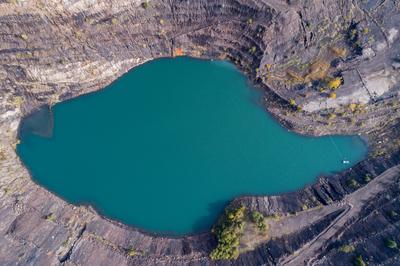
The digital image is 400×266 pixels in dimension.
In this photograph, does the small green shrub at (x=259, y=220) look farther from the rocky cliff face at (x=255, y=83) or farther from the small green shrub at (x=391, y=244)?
the small green shrub at (x=391, y=244)

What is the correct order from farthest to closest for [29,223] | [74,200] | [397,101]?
1. [397,101]
2. [74,200]
3. [29,223]

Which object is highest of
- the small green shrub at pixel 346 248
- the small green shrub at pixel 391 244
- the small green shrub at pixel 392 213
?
the small green shrub at pixel 392 213

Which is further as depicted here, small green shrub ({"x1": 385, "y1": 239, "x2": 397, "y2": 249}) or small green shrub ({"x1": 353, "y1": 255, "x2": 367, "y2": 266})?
small green shrub ({"x1": 385, "y1": 239, "x2": 397, "y2": 249})

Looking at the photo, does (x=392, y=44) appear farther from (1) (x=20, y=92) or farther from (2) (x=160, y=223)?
(1) (x=20, y=92)

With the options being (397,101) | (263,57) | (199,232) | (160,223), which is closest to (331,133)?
(397,101)

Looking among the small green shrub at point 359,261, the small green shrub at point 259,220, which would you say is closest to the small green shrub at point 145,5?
the small green shrub at point 259,220

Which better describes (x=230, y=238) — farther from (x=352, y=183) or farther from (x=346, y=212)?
(x=352, y=183)

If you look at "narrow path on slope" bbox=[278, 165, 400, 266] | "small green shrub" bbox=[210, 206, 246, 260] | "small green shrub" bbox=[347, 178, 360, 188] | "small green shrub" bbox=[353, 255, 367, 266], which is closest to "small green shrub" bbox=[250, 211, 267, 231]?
"small green shrub" bbox=[210, 206, 246, 260]

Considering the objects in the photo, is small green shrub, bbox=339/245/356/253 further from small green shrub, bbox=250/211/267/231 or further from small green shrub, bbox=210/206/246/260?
small green shrub, bbox=210/206/246/260
